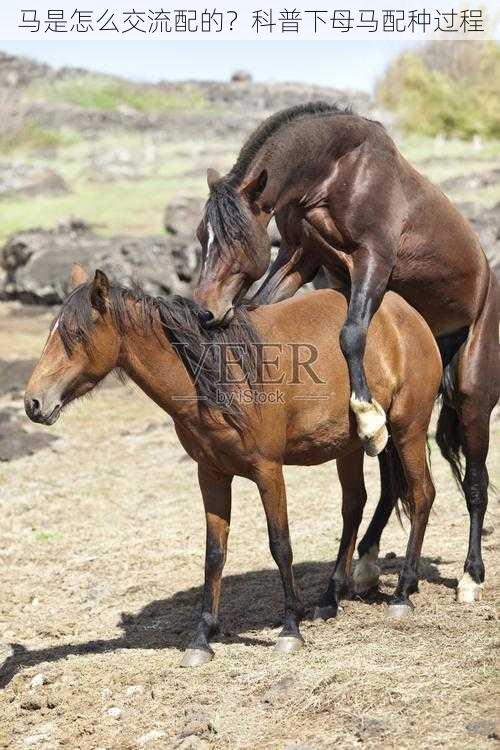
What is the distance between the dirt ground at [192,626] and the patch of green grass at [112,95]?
5449 cm

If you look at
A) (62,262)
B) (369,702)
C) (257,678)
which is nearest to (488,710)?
(369,702)

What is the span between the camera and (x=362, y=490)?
17.5ft

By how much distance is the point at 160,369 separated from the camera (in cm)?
452

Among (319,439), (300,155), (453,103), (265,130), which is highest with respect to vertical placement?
(453,103)

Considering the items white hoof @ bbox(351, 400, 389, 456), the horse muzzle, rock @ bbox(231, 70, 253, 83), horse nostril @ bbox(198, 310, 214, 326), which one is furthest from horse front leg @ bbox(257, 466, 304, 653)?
rock @ bbox(231, 70, 253, 83)

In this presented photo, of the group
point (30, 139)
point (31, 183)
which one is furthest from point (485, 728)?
point (30, 139)

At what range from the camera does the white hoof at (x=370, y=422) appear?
15.1 feet

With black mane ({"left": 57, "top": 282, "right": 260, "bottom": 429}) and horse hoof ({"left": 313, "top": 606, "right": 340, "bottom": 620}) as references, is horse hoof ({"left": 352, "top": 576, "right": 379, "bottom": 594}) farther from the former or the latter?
black mane ({"left": 57, "top": 282, "right": 260, "bottom": 429})

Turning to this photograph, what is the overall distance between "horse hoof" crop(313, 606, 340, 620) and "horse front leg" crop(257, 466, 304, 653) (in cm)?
31

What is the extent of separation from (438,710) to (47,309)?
1522cm

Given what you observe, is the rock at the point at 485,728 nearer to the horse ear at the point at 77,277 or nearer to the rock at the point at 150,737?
the rock at the point at 150,737

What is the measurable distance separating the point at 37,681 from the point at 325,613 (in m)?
1.47

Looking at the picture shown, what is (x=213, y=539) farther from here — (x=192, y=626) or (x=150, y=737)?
(x=150, y=737)

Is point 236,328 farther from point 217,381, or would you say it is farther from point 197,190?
point 197,190
